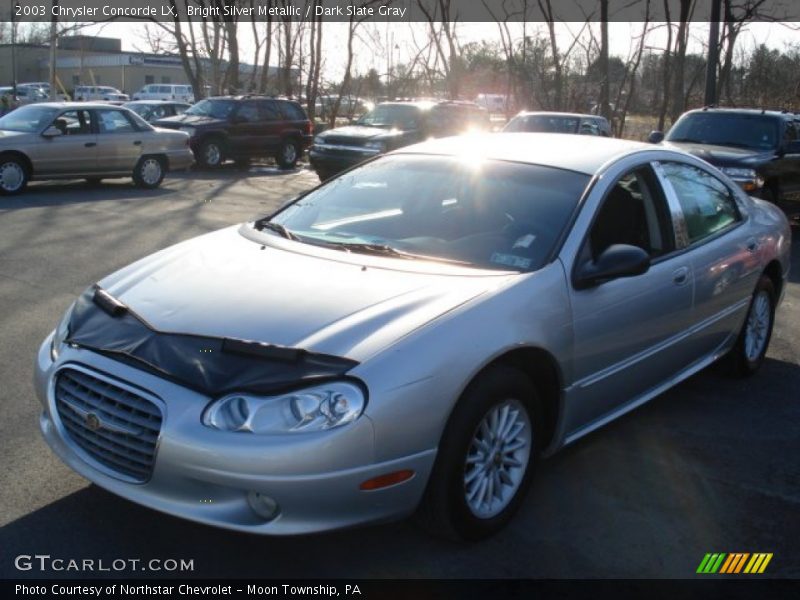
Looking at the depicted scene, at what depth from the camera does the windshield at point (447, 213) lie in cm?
418

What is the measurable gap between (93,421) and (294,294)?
92 cm

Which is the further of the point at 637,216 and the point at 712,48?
the point at 712,48

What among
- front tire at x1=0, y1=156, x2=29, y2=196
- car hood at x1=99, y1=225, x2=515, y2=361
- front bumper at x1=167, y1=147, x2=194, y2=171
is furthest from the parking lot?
front bumper at x1=167, y1=147, x2=194, y2=171

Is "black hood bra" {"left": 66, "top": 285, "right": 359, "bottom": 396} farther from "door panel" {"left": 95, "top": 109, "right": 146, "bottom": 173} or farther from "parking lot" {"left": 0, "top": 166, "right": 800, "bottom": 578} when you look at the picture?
"door panel" {"left": 95, "top": 109, "right": 146, "bottom": 173}

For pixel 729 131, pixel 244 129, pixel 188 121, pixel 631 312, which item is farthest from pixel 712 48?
pixel 631 312

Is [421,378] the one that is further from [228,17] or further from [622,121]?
[228,17]

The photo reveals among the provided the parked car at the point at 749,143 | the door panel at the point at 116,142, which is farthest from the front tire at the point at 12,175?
the parked car at the point at 749,143

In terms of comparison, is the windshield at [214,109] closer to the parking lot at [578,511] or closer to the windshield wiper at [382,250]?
the parking lot at [578,511]

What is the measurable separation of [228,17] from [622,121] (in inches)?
508

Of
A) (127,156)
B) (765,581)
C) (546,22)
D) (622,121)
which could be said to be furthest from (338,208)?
(546,22)

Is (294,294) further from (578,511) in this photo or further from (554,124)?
(554,124)

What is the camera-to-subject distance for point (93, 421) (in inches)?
132

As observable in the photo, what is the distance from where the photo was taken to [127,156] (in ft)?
52.3

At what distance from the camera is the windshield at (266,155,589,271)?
418 cm
